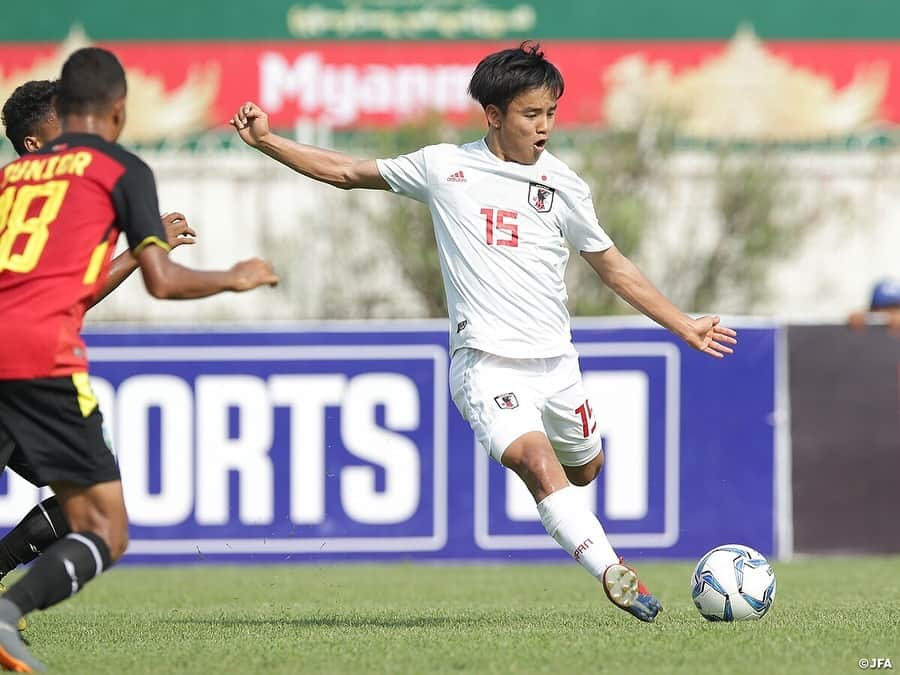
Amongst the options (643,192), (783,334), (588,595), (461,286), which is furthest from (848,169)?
(461,286)

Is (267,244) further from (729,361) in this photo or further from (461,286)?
(461,286)

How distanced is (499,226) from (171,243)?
1.51 metres

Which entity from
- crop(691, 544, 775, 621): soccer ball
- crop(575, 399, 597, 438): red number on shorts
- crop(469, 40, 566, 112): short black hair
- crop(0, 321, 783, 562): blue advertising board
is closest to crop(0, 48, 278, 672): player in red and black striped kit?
crop(469, 40, 566, 112): short black hair

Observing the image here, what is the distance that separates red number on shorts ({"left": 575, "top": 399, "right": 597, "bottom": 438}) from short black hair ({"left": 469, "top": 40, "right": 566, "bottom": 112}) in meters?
1.45

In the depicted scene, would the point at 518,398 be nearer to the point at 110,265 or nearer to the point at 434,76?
the point at 110,265

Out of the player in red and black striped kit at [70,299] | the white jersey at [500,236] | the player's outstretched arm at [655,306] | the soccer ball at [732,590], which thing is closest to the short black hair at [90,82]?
the player in red and black striped kit at [70,299]

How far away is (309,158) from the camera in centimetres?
760

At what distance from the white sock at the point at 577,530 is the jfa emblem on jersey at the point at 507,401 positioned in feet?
1.47

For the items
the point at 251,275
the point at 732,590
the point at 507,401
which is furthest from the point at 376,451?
the point at 251,275

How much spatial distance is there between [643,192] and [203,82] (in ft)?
28.3

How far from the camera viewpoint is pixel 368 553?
12867 mm

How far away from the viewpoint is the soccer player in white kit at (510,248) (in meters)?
7.36

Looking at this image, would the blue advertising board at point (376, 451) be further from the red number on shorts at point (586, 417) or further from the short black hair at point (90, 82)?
the short black hair at point (90, 82)

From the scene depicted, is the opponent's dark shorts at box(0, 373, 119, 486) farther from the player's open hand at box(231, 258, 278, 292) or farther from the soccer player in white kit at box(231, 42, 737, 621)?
the soccer player in white kit at box(231, 42, 737, 621)
